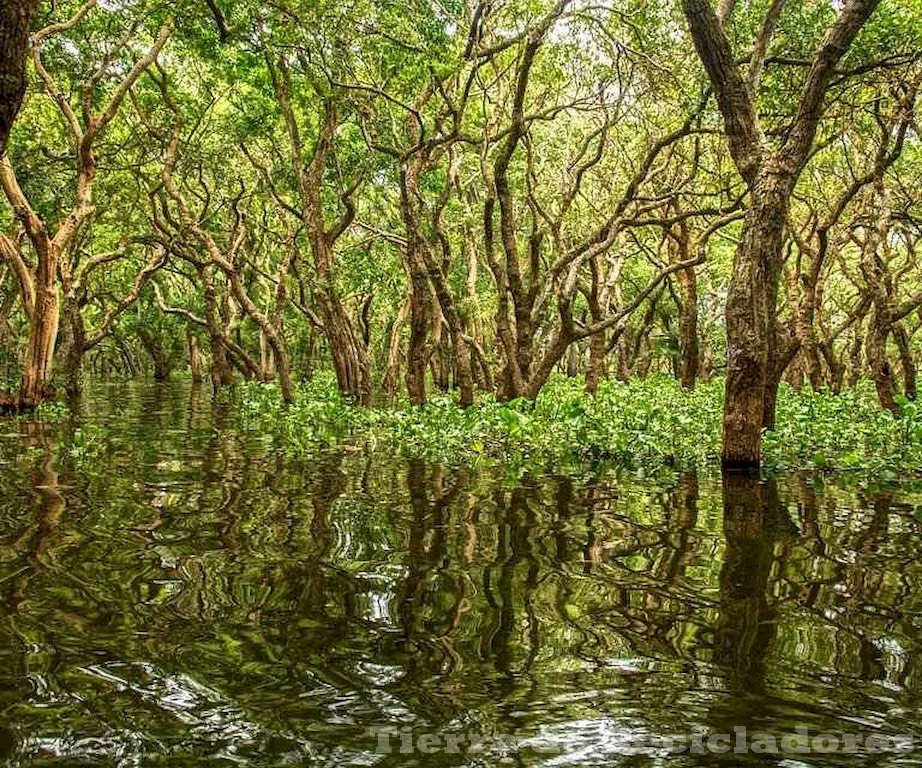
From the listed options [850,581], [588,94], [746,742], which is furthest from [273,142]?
[746,742]

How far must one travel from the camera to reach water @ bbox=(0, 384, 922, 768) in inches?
106

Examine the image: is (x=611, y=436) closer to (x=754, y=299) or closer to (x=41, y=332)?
(x=754, y=299)

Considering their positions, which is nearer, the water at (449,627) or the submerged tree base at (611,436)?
the water at (449,627)

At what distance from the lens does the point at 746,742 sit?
8.77 ft

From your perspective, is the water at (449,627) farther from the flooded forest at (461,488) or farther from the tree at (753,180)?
the tree at (753,180)

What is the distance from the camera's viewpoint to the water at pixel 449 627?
2689 millimetres

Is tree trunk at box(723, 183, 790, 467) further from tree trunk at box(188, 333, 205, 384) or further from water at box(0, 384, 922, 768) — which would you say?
tree trunk at box(188, 333, 205, 384)

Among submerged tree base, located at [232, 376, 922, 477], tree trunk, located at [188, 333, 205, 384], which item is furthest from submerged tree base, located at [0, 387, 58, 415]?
tree trunk, located at [188, 333, 205, 384]

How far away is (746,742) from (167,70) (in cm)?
2210

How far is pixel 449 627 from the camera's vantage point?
12.5 ft

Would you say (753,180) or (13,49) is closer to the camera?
(13,49)

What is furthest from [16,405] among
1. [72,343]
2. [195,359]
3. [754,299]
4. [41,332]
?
[195,359]

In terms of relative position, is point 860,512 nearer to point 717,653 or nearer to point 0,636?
point 717,653

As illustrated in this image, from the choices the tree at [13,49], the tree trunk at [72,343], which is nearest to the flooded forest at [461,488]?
the tree at [13,49]
